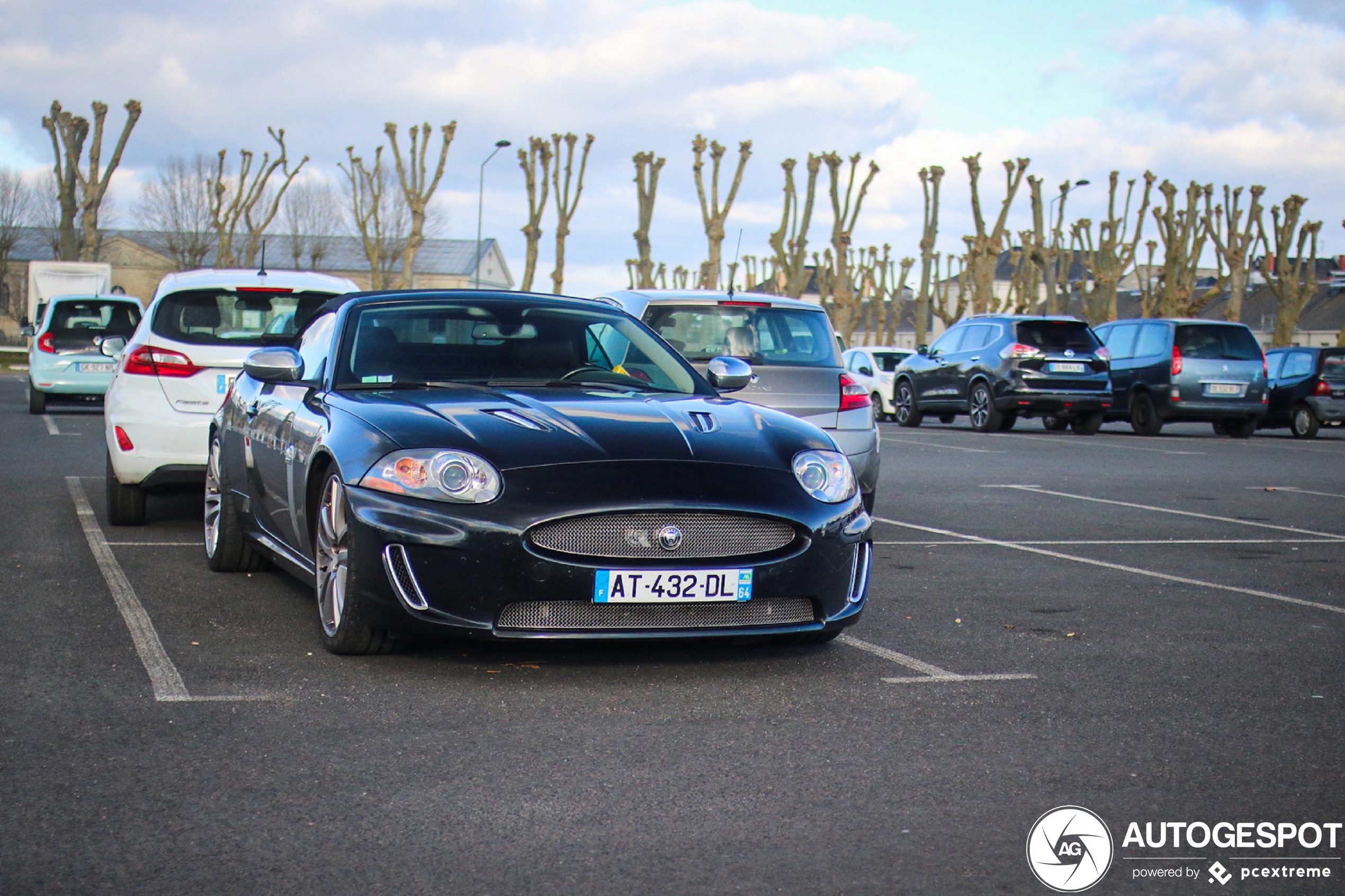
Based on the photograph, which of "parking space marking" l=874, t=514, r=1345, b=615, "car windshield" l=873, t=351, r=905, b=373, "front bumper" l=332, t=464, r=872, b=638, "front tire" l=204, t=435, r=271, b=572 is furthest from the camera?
"car windshield" l=873, t=351, r=905, b=373

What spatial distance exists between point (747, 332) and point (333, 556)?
221 inches

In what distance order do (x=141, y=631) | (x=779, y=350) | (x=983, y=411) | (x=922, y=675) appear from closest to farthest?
(x=922, y=675) < (x=141, y=631) < (x=779, y=350) < (x=983, y=411)

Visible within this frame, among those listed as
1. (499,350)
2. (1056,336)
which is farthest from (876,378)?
(499,350)

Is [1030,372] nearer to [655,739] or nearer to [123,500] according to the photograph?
[123,500]

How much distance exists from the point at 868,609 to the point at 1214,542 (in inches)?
153

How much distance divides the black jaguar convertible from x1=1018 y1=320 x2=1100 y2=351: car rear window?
1810 cm

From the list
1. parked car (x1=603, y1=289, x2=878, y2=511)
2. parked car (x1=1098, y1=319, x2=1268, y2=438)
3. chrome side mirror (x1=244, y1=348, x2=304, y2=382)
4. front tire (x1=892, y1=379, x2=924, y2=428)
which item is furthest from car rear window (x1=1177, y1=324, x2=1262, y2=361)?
chrome side mirror (x1=244, y1=348, x2=304, y2=382)

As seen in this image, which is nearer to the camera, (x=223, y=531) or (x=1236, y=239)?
(x=223, y=531)

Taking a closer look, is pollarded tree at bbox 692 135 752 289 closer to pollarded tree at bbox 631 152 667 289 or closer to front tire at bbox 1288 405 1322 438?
pollarded tree at bbox 631 152 667 289

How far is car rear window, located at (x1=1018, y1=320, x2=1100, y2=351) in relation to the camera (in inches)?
929

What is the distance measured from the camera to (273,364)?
21.7 feet

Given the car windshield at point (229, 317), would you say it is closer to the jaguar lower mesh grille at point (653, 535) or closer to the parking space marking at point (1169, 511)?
the jaguar lower mesh grille at point (653, 535)

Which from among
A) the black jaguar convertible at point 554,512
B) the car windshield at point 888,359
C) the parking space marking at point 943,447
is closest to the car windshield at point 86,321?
the parking space marking at point 943,447

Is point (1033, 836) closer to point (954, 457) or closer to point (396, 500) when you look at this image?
point (396, 500)
